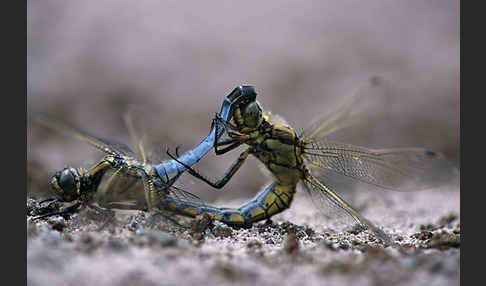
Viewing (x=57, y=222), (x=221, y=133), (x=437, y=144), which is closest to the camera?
(x=57, y=222)

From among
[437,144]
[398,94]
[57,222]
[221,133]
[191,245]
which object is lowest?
[191,245]

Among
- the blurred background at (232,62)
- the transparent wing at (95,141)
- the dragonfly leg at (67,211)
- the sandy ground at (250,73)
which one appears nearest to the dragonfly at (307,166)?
the sandy ground at (250,73)

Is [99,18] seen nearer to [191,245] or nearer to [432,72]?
[432,72]

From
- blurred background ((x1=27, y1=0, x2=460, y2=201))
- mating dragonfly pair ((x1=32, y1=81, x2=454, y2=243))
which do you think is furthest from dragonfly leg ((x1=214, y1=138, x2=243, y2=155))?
blurred background ((x1=27, y1=0, x2=460, y2=201))

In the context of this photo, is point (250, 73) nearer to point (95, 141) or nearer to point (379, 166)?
point (379, 166)

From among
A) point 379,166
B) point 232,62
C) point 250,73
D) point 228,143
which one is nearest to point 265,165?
point 228,143

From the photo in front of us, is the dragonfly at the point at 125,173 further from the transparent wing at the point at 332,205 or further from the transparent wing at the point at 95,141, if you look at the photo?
the transparent wing at the point at 332,205

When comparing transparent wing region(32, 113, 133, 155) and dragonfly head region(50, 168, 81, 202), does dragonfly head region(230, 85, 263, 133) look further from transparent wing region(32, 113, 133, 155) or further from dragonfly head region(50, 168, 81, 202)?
dragonfly head region(50, 168, 81, 202)

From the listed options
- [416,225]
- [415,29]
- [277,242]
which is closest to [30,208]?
[277,242]
